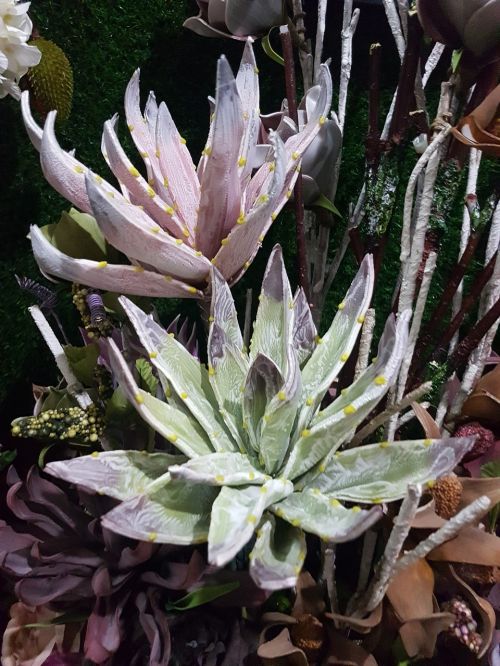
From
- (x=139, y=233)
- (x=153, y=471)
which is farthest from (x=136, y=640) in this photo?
(x=139, y=233)

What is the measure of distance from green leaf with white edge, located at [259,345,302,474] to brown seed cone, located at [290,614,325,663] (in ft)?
0.40

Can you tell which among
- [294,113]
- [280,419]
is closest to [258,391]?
[280,419]

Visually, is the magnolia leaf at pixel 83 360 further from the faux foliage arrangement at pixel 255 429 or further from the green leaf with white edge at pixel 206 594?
the green leaf with white edge at pixel 206 594

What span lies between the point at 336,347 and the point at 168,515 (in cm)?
17

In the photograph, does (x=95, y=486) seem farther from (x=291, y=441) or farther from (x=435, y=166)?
(x=435, y=166)

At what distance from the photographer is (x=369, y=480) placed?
35cm

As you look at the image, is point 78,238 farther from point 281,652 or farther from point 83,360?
point 281,652

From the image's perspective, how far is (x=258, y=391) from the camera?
14.3 inches

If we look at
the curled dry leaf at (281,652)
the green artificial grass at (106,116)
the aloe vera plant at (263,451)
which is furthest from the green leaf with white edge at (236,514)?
the green artificial grass at (106,116)

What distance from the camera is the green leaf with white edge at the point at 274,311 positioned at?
0.40 m

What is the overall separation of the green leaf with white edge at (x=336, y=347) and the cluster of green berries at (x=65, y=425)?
173 millimetres

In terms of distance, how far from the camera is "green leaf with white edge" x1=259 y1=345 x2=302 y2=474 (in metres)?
0.33

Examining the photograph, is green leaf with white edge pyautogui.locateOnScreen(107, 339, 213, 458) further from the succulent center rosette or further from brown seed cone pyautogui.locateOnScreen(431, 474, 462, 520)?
brown seed cone pyautogui.locateOnScreen(431, 474, 462, 520)

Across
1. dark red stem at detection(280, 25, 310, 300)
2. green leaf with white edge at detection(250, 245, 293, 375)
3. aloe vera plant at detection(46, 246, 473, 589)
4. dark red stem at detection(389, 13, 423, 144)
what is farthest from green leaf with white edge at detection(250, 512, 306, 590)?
dark red stem at detection(389, 13, 423, 144)
